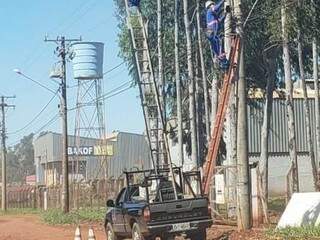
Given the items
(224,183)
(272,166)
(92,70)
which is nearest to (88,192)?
(92,70)

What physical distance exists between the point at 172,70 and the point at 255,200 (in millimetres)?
19800

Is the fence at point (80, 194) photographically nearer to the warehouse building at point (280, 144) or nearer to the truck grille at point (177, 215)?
the warehouse building at point (280, 144)

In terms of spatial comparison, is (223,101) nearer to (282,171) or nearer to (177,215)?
(177,215)

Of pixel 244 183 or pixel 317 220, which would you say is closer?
pixel 317 220

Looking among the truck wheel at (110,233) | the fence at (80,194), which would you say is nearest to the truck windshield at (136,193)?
the truck wheel at (110,233)

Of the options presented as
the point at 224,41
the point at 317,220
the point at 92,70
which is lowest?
the point at 317,220

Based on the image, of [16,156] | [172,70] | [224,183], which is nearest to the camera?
[224,183]

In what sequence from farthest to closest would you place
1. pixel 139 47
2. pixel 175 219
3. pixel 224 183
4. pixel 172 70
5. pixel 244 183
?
pixel 172 70 → pixel 224 183 → pixel 139 47 → pixel 244 183 → pixel 175 219

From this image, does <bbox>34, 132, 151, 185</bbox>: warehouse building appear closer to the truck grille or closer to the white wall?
the white wall

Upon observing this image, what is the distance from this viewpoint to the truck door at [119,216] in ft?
61.5

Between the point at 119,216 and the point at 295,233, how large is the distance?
5.02m

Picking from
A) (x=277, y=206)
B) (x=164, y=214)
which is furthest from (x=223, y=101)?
(x=277, y=206)

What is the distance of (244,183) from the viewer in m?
18.3

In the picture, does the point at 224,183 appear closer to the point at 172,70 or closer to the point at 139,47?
the point at 139,47
